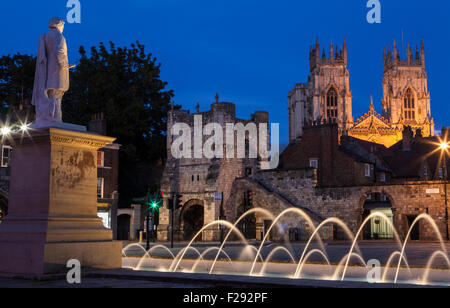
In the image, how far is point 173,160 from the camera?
56.6m

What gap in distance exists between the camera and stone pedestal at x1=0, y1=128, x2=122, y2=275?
10.2m

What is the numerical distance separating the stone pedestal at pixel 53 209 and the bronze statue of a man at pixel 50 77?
0.81 m

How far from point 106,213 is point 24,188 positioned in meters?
36.0

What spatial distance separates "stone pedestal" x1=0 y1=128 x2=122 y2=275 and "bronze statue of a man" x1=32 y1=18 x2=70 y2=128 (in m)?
0.81

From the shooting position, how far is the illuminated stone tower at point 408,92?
134m

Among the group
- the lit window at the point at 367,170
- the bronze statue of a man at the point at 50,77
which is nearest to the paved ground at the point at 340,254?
the bronze statue of a man at the point at 50,77

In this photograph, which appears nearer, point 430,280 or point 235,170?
point 430,280

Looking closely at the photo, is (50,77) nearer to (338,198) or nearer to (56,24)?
(56,24)

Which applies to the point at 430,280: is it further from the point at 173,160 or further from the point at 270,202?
the point at 173,160

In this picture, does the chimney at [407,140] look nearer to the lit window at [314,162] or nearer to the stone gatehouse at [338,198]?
the lit window at [314,162]

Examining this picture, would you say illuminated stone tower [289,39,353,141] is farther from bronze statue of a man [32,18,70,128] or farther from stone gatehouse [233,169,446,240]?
bronze statue of a man [32,18,70,128]

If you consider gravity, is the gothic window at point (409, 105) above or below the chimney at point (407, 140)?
above
